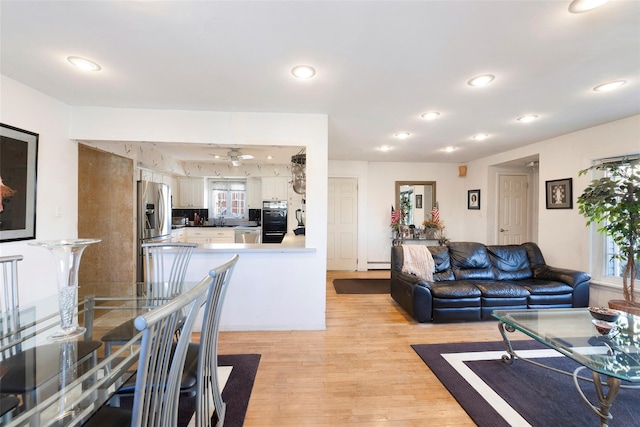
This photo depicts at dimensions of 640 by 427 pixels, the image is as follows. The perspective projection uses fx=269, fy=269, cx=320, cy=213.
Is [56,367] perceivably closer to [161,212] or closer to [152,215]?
[152,215]

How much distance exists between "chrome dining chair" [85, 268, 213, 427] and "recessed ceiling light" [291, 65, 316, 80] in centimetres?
167

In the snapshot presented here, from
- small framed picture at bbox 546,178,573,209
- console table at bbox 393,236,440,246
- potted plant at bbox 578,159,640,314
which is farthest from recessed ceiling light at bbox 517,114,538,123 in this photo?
console table at bbox 393,236,440,246

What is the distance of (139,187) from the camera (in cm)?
411

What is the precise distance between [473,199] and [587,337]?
13.8 feet

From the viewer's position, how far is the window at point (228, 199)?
21.4ft

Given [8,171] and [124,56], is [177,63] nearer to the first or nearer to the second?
[124,56]

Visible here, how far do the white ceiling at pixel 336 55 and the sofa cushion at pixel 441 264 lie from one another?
1.87 metres

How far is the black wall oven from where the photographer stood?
6070 millimetres

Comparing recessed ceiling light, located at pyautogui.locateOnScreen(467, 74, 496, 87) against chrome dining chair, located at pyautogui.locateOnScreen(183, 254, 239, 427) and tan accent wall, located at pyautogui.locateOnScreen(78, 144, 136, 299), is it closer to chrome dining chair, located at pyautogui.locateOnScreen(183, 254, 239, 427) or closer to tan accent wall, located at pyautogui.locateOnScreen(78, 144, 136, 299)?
chrome dining chair, located at pyautogui.locateOnScreen(183, 254, 239, 427)

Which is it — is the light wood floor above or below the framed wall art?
below

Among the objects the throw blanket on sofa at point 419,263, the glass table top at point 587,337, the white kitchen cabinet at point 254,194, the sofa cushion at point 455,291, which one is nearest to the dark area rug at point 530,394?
the glass table top at point 587,337

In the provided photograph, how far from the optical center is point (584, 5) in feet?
4.49

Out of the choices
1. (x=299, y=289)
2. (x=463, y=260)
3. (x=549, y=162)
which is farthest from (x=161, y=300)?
(x=549, y=162)

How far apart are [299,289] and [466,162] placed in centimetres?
499
